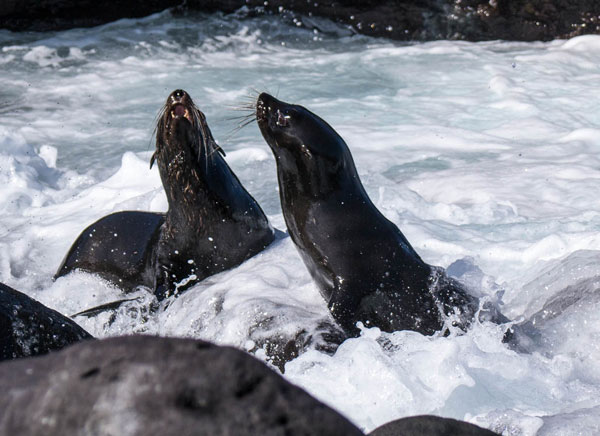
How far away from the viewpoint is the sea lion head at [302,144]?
4.66 metres

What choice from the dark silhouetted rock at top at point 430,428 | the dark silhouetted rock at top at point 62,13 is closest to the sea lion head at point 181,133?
the dark silhouetted rock at top at point 430,428

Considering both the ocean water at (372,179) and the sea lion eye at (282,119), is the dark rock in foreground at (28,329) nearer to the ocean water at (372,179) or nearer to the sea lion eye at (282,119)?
the ocean water at (372,179)

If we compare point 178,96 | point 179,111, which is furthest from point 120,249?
point 178,96

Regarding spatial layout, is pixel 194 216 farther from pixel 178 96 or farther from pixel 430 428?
pixel 430 428

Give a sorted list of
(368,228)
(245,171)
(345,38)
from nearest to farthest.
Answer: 1. (368,228)
2. (245,171)
3. (345,38)

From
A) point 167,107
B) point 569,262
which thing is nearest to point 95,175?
point 167,107

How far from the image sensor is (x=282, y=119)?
4.68 metres

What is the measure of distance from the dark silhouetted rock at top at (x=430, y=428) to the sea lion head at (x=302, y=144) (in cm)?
245

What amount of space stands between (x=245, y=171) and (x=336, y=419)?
21.8 ft

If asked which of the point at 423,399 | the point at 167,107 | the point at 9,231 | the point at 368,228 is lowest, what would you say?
the point at 9,231

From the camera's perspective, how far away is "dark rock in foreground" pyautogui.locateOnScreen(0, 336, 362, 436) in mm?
1453

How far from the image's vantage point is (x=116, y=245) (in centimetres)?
615

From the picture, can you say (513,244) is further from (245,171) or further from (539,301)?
(245,171)

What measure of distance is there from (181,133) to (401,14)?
9.70 meters
